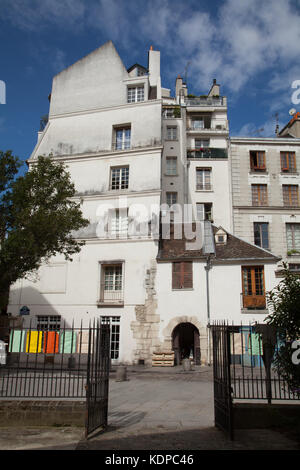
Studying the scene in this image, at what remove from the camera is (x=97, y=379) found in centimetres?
708

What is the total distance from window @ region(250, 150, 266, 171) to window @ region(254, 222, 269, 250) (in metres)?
4.65

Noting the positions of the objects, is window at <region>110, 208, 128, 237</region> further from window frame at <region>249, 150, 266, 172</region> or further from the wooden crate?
window frame at <region>249, 150, 266, 172</region>

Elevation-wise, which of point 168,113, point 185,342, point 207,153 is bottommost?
point 185,342

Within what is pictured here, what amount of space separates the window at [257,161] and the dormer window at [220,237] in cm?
916

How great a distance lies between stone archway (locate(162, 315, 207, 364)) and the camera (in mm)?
20641

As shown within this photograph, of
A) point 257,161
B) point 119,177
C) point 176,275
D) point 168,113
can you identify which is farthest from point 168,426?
point 168,113

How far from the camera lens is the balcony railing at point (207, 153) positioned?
31.1 metres

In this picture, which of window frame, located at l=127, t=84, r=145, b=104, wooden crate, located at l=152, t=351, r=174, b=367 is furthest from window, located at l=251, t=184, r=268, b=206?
wooden crate, located at l=152, t=351, r=174, b=367

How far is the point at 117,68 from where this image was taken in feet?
91.5

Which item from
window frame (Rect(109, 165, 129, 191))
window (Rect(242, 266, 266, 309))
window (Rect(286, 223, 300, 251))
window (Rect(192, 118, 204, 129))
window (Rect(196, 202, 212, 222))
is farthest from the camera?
window (Rect(192, 118, 204, 129))

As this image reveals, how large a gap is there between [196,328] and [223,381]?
14.6 metres

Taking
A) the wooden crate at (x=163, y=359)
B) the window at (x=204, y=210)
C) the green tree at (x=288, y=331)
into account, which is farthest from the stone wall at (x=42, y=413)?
the window at (x=204, y=210)

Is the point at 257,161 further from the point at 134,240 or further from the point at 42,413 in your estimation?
the point at 42,413
